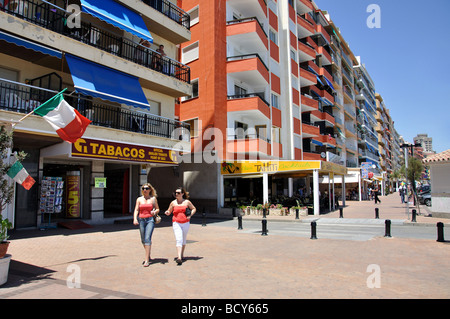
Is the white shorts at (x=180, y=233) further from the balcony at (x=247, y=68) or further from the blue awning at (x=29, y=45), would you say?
the balcony at (x=247, y=68)

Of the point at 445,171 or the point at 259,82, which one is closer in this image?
the point at 445,171

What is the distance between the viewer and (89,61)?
1380 cm

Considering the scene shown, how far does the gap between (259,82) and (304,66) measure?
13253 mm

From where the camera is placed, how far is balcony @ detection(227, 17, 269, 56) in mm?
24297

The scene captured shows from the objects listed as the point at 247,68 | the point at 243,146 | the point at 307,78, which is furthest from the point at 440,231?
the point at 307,78

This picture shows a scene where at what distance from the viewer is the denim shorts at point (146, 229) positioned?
724 cm

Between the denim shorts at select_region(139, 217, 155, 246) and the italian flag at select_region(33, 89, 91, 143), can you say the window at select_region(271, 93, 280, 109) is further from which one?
the denim shorts at select_region(139, 217, 155, 246)

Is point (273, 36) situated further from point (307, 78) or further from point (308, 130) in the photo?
point (308, 130)

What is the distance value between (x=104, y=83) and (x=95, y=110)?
206cm

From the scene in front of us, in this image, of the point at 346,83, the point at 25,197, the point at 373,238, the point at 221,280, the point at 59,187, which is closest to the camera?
the point at 221,280

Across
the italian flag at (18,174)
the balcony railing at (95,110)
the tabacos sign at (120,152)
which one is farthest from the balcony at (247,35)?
the italian flag at (18,174)
